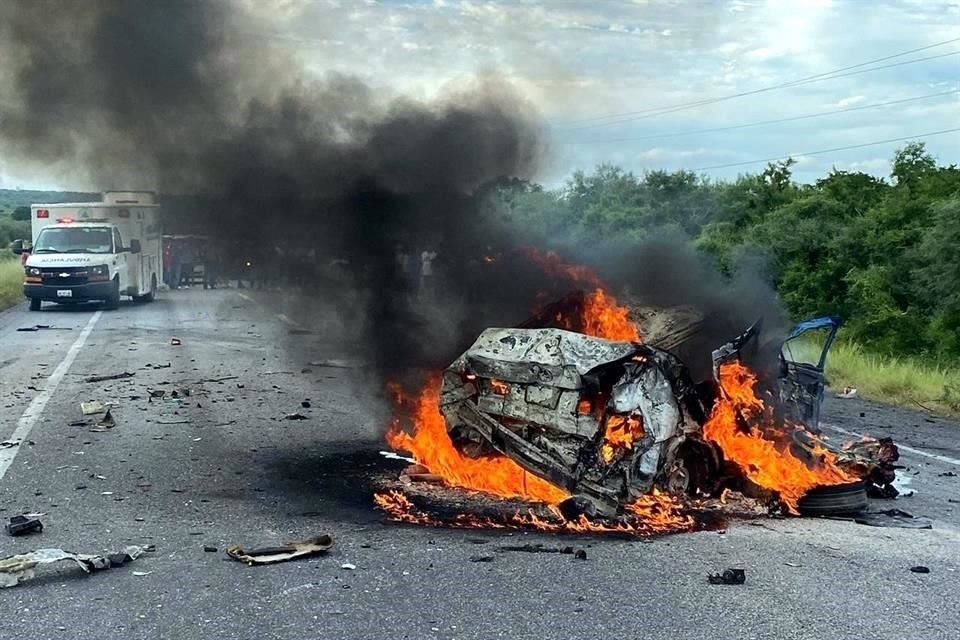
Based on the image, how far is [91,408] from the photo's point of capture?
32.3ft

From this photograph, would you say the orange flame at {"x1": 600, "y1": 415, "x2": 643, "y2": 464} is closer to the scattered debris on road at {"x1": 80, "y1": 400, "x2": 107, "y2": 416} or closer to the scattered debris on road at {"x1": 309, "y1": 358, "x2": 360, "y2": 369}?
the scattered debris on road at {"x1": 80, "y1": 400, "x2": 107, "y2": 416}

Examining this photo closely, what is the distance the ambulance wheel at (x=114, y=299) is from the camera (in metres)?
22.9

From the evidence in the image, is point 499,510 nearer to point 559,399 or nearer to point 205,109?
point 559,399

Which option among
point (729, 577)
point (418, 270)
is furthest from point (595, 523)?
point (418, 270)

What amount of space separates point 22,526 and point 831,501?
5.10 m

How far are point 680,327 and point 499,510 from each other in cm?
187

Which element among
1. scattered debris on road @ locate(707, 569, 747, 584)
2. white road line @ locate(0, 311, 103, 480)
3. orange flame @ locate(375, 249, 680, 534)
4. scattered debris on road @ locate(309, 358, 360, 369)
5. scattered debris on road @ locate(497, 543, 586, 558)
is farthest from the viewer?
scattered debris on road @ locate(309, 358, 360, 369)

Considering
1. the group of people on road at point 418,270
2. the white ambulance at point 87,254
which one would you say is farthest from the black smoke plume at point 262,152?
the white ambulance at point 87,254

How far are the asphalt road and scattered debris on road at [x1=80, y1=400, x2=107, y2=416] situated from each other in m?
0.24

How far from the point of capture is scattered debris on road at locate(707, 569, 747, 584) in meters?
4.99

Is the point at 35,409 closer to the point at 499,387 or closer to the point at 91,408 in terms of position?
the point at 91,408

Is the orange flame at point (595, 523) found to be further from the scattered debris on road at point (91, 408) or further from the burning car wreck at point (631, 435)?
the scattered debris on road at point (91, 408)

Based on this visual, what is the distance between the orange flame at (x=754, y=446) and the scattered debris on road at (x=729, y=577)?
1.55 m

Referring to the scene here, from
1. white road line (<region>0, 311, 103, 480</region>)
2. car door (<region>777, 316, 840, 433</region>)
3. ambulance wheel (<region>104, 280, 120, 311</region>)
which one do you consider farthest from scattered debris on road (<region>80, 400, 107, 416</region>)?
ambulance wheel (<region>104, 280, 120, 311</region>)
